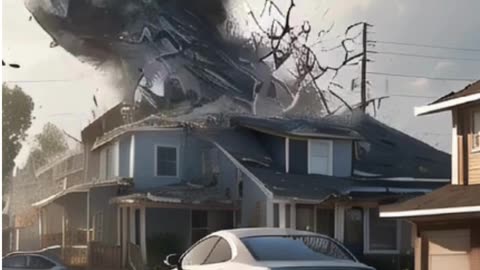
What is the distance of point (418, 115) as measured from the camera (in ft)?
32.4

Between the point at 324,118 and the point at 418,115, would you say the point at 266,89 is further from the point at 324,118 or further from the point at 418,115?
the point at 418,115

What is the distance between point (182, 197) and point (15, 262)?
1598 mm

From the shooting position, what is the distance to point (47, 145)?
872 cm

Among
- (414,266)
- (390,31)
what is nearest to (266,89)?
(390,31)

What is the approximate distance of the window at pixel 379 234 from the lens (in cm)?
995

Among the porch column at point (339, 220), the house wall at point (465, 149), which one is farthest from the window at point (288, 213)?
the house wall at point (465, 149)

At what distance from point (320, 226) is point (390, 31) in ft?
6.08

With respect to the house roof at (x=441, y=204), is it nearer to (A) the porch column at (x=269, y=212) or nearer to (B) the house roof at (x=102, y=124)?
(A) the porch column at (x=269, y=212)

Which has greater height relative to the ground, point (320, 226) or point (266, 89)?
Result: point (266, 89)

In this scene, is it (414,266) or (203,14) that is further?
(414,266)

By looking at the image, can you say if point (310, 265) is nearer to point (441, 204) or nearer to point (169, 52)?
point (169, 52)

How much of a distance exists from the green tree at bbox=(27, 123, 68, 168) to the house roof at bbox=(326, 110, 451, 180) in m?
2.51

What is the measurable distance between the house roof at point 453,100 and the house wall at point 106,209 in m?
2.87

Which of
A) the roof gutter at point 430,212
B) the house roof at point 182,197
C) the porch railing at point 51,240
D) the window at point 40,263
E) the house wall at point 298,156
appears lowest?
the window at point 40,263
